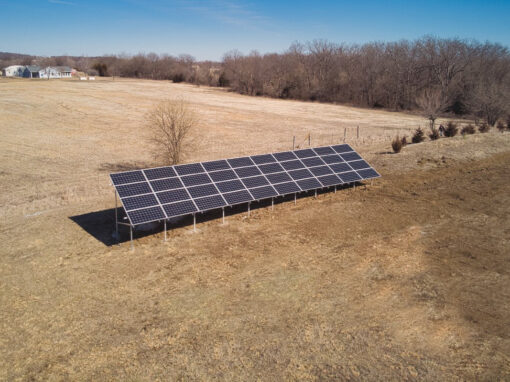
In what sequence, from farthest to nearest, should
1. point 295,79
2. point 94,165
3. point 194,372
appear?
point 295,79, point 94,165, point 194,372

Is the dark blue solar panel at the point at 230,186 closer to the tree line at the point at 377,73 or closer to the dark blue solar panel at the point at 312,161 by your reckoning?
the dark blue solar panel at the point at 312,161

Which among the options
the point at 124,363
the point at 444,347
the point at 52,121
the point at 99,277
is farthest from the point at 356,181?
the point at 52,121

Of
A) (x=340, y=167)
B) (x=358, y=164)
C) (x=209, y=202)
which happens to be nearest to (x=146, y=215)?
(x=209, y=202)

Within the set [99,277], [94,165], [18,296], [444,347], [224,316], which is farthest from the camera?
[94,165]

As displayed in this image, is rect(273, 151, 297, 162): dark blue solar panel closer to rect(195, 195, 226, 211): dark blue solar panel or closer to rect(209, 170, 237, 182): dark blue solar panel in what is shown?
rect(209, 170, 237, 182): dark blue solar panel

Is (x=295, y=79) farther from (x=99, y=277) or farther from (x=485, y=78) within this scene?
(x=99, y=277)

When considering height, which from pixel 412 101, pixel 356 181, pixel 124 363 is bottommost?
pixel 124 363

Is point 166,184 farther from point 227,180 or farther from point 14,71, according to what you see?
point 14,71
